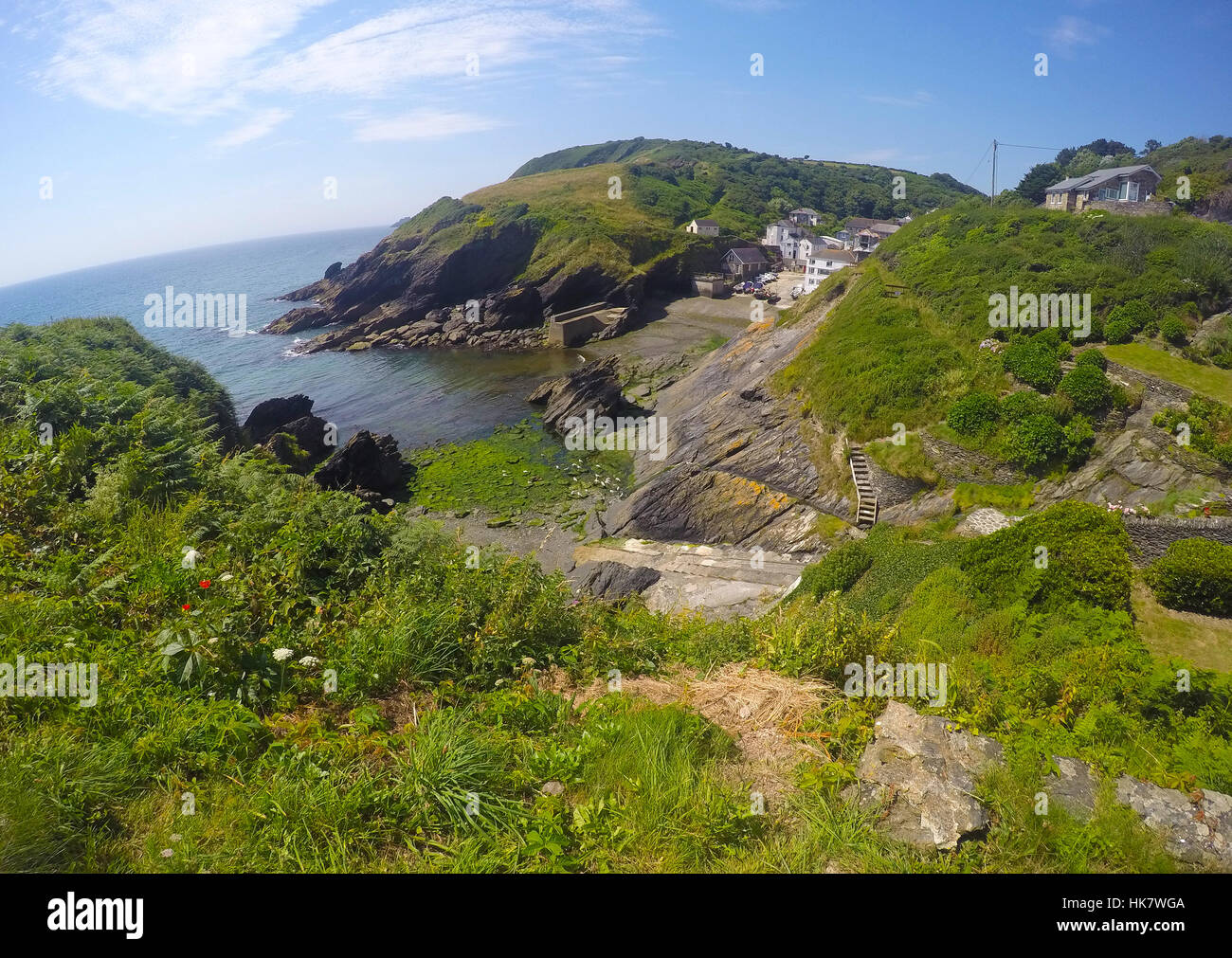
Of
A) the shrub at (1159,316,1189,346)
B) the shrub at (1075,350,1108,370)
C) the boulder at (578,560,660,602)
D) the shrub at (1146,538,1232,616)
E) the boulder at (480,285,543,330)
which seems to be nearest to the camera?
the shrub at (1146,538,1232,616)

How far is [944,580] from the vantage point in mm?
13117

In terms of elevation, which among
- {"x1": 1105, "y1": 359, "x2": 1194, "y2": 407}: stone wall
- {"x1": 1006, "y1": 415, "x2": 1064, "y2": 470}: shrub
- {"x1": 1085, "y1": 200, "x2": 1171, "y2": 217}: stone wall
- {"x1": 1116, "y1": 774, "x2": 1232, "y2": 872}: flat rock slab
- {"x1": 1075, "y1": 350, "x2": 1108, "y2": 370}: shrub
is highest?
{"x1": 1085, "y1": 200, "x2": 1171, "y2": 217}: stone wall

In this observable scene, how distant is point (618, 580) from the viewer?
20.1m

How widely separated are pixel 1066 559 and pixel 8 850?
14.8 metres

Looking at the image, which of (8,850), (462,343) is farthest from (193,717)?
(462,343)

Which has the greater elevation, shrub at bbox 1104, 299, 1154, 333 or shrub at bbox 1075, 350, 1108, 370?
shrub at bbox 1104, 299, 1154, 333

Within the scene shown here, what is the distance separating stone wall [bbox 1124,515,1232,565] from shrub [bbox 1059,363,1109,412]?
661 centimetres

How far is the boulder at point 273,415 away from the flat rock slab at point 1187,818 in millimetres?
39354

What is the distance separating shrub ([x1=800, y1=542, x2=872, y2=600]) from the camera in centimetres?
1565

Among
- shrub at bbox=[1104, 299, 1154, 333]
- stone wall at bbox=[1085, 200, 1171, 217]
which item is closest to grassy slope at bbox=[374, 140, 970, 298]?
stone wall at bbox=[1085, 200, 1171, 217]

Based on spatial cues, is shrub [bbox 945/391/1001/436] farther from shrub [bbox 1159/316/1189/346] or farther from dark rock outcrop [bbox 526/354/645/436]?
dark rock outcrop [bbox 526/354/645/436]

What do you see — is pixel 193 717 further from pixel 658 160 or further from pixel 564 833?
pixel 658 160

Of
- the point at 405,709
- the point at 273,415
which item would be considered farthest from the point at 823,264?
the point at 405,709

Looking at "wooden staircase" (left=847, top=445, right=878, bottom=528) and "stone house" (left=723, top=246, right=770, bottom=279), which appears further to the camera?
"stone house" (left=723, top=246, right=770, bottom=279)
